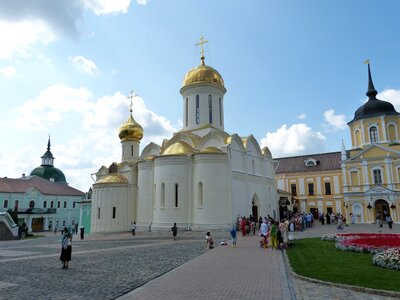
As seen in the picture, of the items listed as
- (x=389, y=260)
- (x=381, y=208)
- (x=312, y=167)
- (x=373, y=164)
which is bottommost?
(x=389, y=260)

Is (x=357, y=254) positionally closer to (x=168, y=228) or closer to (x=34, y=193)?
(x=168, y=228)

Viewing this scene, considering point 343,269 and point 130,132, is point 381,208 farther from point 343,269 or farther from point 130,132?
point 343,269

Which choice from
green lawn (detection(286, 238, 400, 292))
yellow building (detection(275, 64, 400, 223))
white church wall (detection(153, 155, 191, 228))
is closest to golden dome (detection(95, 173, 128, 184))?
white church wall (detection(153, 155, 191, 228))

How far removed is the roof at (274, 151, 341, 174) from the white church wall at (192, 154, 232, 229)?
23037 millimetres

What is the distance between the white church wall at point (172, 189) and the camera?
27.3 meters

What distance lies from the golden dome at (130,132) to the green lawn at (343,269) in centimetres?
2758

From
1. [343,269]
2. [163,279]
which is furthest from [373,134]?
[163,279]

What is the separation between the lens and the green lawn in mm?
8164

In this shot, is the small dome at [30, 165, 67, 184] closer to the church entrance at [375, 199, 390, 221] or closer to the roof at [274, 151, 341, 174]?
the roof at [274, 151, 341, 174]

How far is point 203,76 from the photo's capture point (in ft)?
107

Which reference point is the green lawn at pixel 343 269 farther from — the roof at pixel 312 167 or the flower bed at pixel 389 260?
the roof at pixel 312 167

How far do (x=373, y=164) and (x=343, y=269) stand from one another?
103 ft

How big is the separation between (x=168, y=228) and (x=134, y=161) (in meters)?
11.1

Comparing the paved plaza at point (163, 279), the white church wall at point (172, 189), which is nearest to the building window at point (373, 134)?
the white church wall at point (172, 189)
